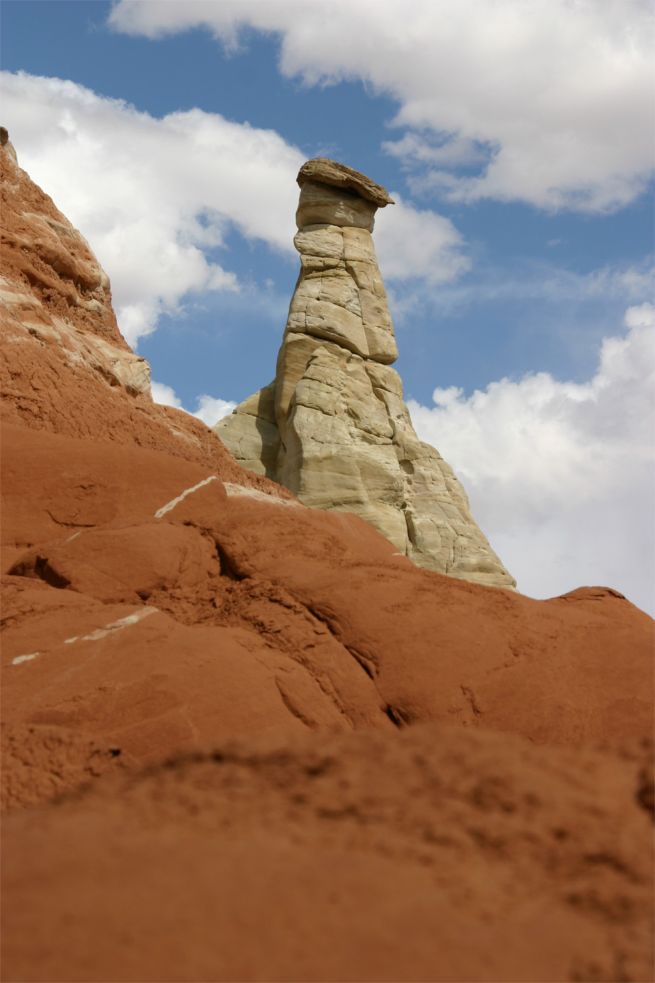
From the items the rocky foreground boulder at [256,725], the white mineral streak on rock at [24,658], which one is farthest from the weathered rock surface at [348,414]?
the white mineral streak on rock at [24,658]

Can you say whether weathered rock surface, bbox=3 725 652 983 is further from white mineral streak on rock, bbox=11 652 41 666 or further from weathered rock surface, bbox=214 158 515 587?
weathered rock surface, bbox=214 158 515 587

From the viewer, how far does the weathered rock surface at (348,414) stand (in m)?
26.3

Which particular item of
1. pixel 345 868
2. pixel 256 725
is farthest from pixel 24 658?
pixel 345 868

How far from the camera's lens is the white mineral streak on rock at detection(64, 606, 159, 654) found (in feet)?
21.2

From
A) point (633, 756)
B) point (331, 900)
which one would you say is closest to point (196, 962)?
point (331, 900)

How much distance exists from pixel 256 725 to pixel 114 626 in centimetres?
114

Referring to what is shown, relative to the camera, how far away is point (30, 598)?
6.96 meters

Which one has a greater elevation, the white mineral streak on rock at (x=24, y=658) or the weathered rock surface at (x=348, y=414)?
the weathered rock surface at (x=348, y=414)

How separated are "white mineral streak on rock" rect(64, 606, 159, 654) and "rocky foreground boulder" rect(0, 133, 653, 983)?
1.0 inches

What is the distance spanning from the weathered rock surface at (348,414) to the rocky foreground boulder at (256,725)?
1369 centimetres

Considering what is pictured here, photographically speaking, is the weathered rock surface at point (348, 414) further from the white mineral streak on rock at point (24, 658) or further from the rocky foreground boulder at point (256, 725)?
the white mineral streak on rock at point (24, 658)

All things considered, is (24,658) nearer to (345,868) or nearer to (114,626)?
(114,626)

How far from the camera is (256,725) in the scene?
6.20 m

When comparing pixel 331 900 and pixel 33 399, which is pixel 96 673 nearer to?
pixel 331 900
